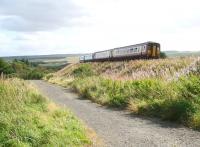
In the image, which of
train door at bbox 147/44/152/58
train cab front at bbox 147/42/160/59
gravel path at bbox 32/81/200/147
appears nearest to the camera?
gravel path at bbox 32/81/200/147

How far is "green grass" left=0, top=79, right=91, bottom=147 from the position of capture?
987cm

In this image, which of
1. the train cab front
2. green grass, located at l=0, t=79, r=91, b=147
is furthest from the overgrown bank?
the train cab front

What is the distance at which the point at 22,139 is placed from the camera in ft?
32.4

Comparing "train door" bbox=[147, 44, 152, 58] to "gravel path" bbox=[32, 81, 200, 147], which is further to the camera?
"train door" bbox=[147, 44, 152, 58]

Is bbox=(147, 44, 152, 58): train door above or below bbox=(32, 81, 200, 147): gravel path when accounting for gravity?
above

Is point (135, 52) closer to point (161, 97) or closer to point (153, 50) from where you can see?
point (153, 50)

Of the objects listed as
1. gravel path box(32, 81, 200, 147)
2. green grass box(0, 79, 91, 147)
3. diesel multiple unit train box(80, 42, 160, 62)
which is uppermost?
diesel multiple unit train box(80, 42, 160, 62)

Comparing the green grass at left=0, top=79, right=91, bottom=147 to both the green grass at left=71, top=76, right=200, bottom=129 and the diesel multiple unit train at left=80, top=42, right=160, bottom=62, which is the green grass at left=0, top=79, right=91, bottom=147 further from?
the diesel multiple unit train at left=80, top=42, right=160, bottom=62

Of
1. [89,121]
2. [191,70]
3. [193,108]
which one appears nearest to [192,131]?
[193,108]

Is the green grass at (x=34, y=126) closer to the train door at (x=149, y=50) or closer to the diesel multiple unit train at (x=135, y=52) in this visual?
the train door at (x=149, y=50)

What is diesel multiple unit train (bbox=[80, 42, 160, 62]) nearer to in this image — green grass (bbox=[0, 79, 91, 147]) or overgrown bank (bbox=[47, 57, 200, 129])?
overgrown bank (bbox=[47, 57, 200, 129])

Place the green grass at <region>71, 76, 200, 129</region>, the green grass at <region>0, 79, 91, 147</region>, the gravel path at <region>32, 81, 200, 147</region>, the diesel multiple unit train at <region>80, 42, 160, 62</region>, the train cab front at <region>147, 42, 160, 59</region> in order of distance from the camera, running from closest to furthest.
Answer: the green grass at <region>0, 79, 91, 147</region> < the gravel path at <region>32, 81, 200, 147</region> < the green grass at <region>71, 76, 200, 129</region> < the train cab front at <region>147, 42, 160, 59</region> < the diesel multiple unit train at <region>80, 42, 160, 62</region>

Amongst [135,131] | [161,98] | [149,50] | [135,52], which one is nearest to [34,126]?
[135,131]

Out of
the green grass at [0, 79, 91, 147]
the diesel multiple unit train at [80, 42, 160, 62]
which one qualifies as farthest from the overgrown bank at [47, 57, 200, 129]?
the diesel multiple unit train at [80, 42, 160, 62]
